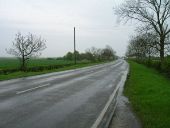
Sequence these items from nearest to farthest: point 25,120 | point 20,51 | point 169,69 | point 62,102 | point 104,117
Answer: point 25,120 → point 104,117 → point 62,102 → point 169,69 → point 20,51

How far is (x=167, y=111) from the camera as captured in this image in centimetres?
963

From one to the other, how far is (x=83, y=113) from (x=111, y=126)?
1.76 meters

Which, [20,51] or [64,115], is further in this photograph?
[20,51]

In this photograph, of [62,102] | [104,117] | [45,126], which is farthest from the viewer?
[62,102]

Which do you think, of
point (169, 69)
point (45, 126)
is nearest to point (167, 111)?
point (45, 126)

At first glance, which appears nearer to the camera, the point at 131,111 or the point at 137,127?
the point at 137,127

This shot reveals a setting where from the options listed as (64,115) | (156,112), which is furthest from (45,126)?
(156,112)

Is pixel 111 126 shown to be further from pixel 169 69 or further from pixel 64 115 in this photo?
pixel 169 69

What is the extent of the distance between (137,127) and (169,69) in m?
27.3

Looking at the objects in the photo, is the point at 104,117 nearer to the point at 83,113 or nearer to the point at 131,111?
the point at 83,113

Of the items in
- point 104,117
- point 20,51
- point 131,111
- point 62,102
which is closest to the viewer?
point 104,117

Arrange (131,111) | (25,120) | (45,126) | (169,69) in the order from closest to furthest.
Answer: (45,126)
(25,120)
(131,111)
(169,69)

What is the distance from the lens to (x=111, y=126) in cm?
770

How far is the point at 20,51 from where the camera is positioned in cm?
3762
